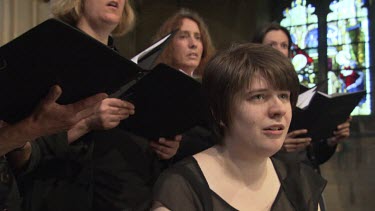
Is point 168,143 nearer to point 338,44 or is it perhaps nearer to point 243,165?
point 243,165

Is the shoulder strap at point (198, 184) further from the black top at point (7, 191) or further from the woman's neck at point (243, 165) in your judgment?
the black top at point (7, 191)

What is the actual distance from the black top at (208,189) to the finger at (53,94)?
0.37 metres

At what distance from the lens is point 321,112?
2541mm

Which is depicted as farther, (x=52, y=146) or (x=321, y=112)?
(x=321, y=112)

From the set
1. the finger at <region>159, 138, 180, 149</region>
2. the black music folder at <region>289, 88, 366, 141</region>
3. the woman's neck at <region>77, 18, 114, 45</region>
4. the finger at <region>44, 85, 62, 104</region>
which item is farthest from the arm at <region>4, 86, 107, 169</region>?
the black music folder at <region>289, 88, 366, 141</region>

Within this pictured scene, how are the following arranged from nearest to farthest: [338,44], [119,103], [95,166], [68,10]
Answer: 1. [119,103]
2. [95,166]
3. [68,10]
4. [338,44]

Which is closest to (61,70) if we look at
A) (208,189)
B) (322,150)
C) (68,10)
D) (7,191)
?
(7,191)

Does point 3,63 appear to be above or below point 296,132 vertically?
above

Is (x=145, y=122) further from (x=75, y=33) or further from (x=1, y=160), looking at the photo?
(x=75, y=33)

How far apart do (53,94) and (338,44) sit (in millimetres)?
5696

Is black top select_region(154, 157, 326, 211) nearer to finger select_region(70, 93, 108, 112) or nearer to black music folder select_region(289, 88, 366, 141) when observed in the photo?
finger select_region(70, 93, 108, 112)

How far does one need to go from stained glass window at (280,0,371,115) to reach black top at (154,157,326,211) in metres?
4.88

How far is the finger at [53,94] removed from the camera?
4.45 feet

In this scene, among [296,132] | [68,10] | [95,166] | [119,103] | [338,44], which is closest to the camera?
[119,103]
